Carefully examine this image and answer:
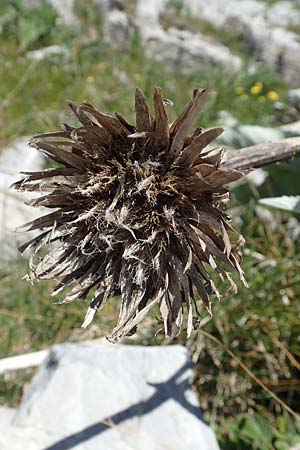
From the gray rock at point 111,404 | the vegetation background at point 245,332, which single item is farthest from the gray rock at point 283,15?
the gray rock at point 111,404

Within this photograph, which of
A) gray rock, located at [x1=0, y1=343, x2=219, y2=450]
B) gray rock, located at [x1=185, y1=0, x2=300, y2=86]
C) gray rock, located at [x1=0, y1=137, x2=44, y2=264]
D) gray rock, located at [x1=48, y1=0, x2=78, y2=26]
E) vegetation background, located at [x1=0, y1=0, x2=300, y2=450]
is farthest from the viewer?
gray rock, located at [x1=185, y1=0, x2=300, y2=86]

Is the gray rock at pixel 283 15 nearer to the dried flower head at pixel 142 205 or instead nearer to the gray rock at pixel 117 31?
the gray rock at pixel 117 31

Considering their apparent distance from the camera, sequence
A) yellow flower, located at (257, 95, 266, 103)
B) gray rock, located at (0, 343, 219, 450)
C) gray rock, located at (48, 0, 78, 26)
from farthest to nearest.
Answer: gray rock, located at (48, 0, 78, 26) → yellow flower, located at (257, 95, 266, 103) → gray rock, located at (0, 343, 219, 450)

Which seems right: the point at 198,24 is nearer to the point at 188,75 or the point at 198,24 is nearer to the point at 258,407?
the point at 188,75

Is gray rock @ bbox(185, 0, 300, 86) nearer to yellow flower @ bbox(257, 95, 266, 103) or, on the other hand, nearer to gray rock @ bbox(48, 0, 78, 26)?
yellow flower @ bbox(257, 95, 266, 103)

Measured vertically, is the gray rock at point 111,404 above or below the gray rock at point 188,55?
below

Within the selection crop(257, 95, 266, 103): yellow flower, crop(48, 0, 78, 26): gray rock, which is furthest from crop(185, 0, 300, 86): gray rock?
crop(48, 0, 78, 26): gray rock
